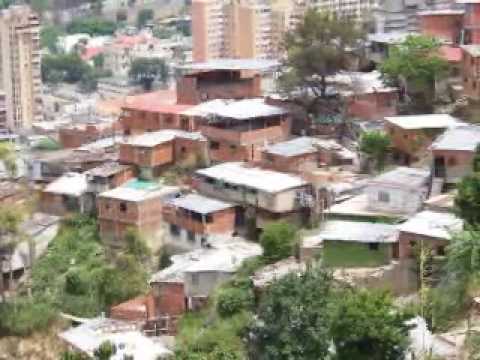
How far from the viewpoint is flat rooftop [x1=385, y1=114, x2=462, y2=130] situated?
1462cm

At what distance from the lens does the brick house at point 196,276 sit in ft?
41.9

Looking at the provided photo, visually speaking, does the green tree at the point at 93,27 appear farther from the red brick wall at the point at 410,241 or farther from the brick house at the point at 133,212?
the red brick wall at the point at 410,241

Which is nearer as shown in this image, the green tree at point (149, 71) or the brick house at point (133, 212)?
the brick house at point (133, 212)

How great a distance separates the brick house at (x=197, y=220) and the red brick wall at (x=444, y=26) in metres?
5.36

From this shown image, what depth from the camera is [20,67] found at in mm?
36094

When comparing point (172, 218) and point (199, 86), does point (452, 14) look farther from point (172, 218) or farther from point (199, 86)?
point (172, 218)

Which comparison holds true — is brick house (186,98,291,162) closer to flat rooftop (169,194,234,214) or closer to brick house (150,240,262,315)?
flat rooftop (169,194,234,214)

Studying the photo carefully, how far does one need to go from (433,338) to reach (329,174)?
5.79m

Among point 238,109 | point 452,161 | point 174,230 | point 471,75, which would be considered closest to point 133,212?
point 174,230

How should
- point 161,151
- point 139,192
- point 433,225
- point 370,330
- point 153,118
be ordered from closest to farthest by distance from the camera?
point 370,330 → point 433,225 → point 139,192 → point 161,151 → point 153,118

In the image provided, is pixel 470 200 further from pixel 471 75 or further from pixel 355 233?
pixel 471 75

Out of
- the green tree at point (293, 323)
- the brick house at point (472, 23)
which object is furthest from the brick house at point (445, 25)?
the green tree at point (293, 323)

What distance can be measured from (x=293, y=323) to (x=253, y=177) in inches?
214

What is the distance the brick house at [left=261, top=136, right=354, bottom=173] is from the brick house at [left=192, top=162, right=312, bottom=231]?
0.58 ft
